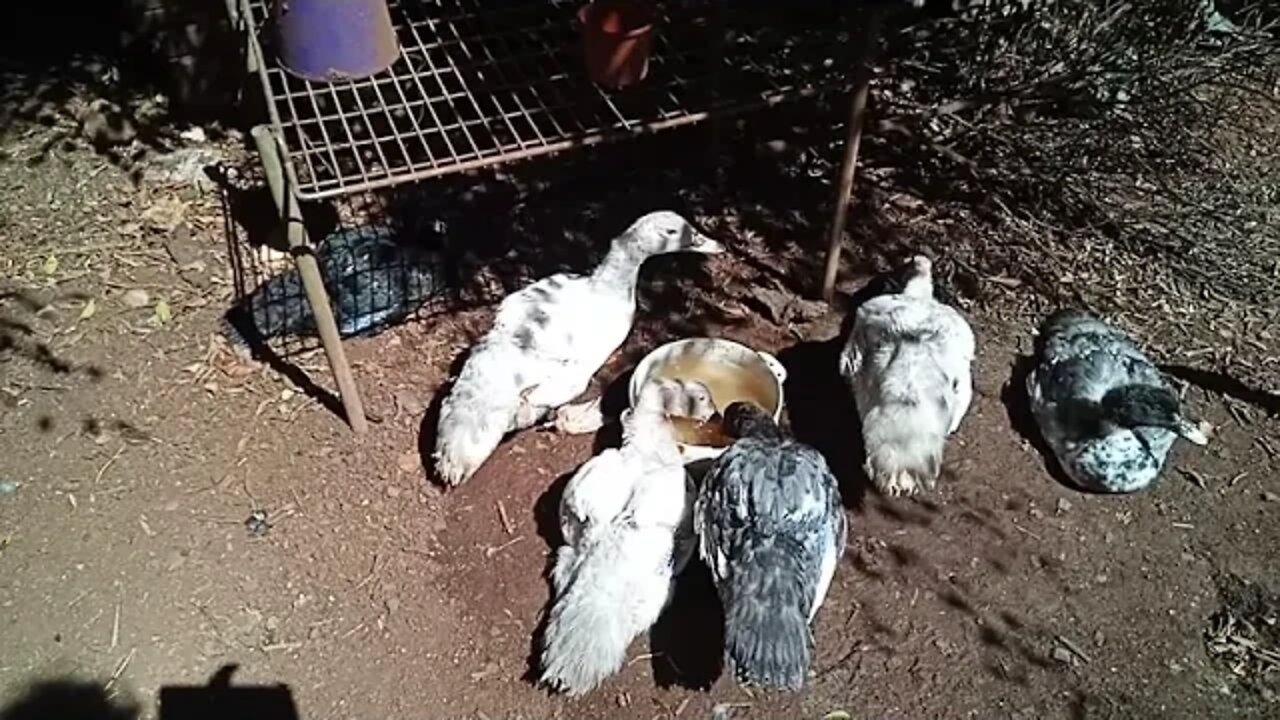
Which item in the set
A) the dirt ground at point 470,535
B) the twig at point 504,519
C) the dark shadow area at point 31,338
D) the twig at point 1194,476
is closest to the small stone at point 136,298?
the dirt ground at point 470,535

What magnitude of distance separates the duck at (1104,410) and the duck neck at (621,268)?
1326 mm

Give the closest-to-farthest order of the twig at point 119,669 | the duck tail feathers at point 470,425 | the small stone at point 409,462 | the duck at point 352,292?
the twig at point 119,669 → the duck tail feathers at point 470,425 → the small stone at point 409,462 → the duck at point 352,292

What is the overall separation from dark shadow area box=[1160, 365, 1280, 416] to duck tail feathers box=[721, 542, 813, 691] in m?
1.72

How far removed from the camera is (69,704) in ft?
9.59

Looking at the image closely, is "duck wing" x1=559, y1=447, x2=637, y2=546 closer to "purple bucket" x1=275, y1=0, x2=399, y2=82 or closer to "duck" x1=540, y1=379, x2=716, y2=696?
"duck" x1=540, y1=379, x2=716, y2=696

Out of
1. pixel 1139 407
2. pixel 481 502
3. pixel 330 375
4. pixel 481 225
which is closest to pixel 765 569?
pixel 481 502

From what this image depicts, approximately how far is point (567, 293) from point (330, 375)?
0.85m

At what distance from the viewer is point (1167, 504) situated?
3.43 metres

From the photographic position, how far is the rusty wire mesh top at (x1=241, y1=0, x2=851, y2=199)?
11.1ft

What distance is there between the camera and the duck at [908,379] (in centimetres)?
313

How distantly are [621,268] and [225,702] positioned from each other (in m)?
1.68

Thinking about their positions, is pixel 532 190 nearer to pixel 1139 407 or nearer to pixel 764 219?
pixel 764 219

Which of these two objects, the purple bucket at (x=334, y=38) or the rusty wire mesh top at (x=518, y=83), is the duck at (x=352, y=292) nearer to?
the rusty wire mesh top at (x=518, y=83)

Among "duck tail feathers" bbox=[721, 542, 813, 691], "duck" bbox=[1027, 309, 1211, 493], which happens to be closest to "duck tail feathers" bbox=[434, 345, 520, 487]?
"duck tail feathers" bbox=[721, 542, 813, 691]
